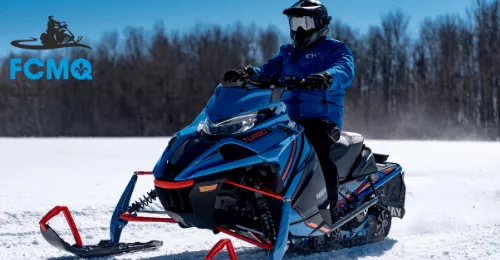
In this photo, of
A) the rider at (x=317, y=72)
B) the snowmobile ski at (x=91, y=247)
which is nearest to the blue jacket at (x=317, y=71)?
the rider at (x=317, y=72)

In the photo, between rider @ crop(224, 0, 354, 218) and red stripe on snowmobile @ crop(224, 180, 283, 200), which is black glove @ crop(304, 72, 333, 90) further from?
red stripe on snowmobile @ crop(224, 180, 283, 200)

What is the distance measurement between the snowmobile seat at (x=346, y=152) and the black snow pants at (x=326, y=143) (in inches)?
13.2

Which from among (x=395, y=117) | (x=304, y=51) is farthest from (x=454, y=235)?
(x=395, y=117)

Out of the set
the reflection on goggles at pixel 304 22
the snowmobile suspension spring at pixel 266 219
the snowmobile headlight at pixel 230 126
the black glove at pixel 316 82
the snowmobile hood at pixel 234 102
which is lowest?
the snowmobile suspension spring at pixel 266 219

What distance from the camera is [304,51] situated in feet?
15.6

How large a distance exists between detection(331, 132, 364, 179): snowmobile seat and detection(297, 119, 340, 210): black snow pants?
0.34m

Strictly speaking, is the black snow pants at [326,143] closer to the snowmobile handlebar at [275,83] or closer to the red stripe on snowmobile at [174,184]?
the snowmobile handlebar at [275,83]

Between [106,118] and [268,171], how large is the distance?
1492 inches

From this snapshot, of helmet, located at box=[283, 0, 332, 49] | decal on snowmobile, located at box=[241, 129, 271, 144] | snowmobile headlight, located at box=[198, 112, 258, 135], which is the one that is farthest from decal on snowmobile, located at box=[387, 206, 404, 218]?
→ snowmobile headlight, located at box=[198, 112, 258, 135]

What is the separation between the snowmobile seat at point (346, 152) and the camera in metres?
4.81

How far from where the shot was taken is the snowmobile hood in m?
3.72

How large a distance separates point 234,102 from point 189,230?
238cm

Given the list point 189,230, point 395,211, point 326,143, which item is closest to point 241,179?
point 326,143

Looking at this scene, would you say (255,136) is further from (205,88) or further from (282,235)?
(205,88)
